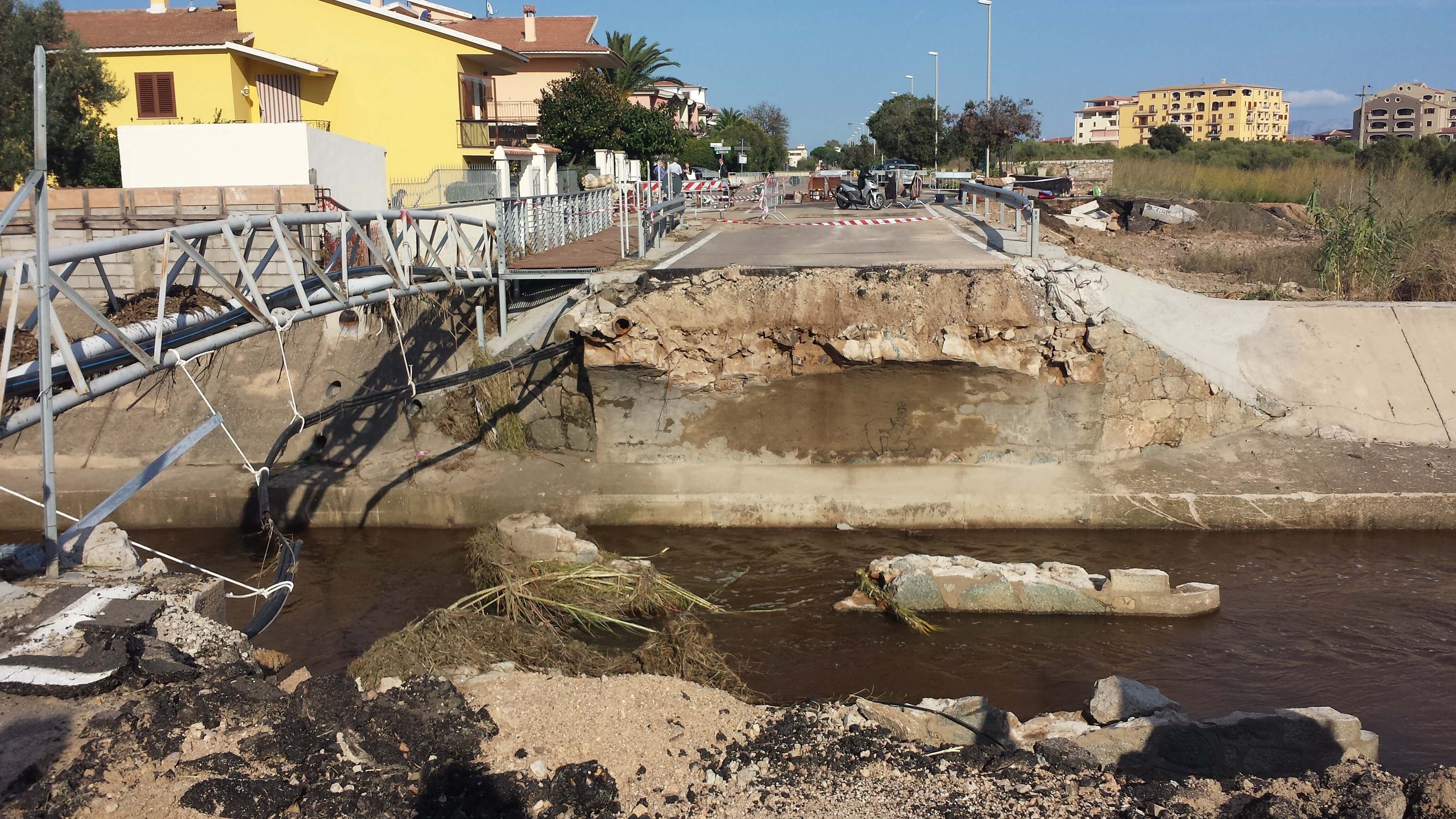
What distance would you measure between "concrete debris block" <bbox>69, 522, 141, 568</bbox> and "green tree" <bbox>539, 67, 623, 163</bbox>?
30779 mm

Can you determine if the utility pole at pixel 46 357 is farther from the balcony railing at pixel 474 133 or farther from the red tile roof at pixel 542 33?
the red tile roof at pixel 542 33

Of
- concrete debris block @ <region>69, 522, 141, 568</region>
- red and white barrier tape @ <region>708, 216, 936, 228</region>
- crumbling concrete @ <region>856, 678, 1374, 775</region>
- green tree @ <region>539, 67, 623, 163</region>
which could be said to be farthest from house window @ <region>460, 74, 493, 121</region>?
crumbling concrete @ <region>856, 678, 1374, 775</region>

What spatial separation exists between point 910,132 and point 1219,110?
4245 inches

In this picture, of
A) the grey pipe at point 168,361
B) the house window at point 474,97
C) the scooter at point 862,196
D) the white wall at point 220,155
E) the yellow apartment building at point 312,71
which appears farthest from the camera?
the house window at point 474,97

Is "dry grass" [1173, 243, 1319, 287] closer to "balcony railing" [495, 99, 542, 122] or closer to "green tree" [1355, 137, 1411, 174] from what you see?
"green tree" [1355, 137, 1411, 174]

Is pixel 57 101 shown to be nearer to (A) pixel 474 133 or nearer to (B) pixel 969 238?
(A) pixel 474 133

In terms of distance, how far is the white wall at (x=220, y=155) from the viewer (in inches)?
648

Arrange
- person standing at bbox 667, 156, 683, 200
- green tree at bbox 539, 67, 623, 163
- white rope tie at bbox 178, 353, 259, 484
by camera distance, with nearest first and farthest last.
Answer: white rope tie at bbox 178, 353, 259, 484
person standing at bbox 667, 156, 683, 200
green tree at bbox 539, 67, 623, 163

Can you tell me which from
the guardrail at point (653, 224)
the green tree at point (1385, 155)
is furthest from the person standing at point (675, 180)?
the green tree at point (1385, 155)

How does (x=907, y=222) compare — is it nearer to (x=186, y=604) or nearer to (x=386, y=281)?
(x=386, y=281)

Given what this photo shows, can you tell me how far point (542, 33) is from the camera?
4488 cm

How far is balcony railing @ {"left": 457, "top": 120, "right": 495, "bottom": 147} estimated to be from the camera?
3123 centimetres

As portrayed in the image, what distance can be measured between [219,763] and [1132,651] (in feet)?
25.5

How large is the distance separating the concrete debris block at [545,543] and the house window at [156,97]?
21.8m
